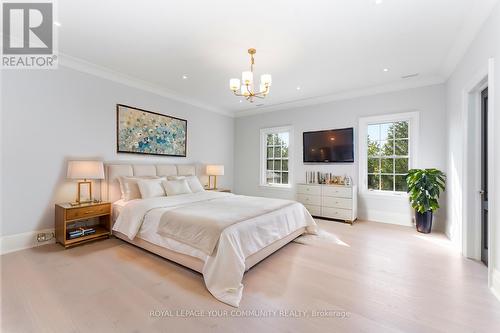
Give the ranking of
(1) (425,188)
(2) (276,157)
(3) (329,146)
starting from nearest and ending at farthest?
(1) (425,188) → (3) (329,146) → (2) (276,157)

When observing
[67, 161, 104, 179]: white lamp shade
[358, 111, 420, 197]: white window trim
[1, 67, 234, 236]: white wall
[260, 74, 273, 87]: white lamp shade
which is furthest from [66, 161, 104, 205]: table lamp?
[358, 111, 420, 197]: white window trim

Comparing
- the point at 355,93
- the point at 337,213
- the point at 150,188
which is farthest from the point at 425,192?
the point at 150,188

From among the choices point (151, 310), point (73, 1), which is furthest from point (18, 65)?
point (151, 310)

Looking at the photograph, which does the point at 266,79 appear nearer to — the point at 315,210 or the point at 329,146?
the point at 329,146

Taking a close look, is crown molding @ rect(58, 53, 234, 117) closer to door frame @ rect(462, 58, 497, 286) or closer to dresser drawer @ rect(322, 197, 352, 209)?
dresser drawer @ rect(322, 197, 352, 209)

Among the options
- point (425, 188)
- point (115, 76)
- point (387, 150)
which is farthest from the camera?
point (387, 150)

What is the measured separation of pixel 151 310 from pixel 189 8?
2.84 metres

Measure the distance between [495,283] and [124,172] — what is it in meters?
4.89

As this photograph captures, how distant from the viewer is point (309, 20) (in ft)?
8.04

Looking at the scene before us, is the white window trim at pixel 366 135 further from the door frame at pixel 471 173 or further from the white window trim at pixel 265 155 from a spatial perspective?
the white window trim at pixel 265 155

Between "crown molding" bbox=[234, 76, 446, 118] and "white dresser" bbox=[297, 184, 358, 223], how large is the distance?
6.51 ft

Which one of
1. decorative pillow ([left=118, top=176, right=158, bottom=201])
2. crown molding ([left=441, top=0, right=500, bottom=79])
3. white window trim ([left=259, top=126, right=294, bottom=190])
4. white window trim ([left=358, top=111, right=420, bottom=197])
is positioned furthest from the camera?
white window trim ([left=259, top=126, right=294, bottom=190])

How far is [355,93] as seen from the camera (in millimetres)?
4770

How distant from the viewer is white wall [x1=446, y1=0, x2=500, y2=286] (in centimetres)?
207
